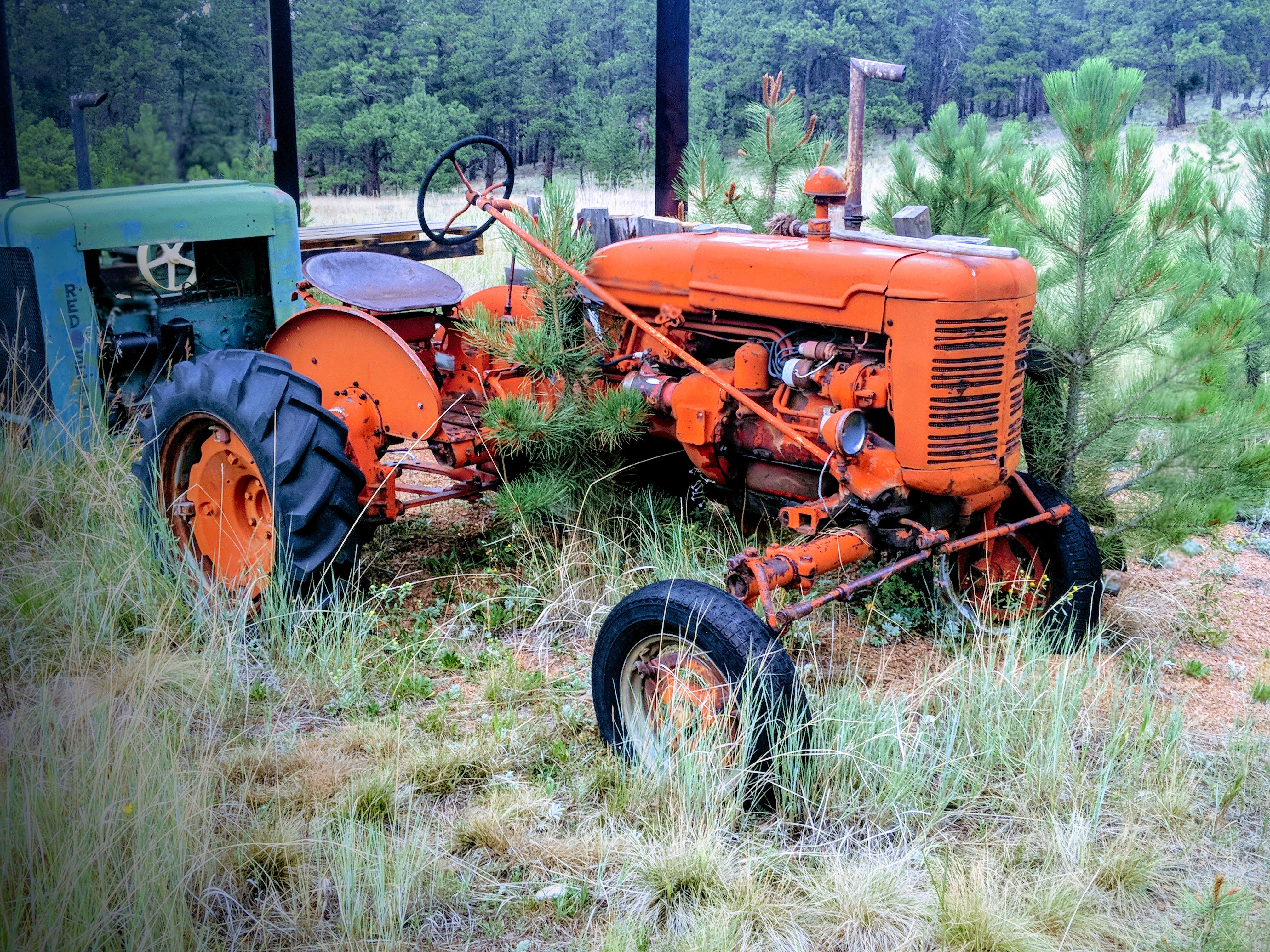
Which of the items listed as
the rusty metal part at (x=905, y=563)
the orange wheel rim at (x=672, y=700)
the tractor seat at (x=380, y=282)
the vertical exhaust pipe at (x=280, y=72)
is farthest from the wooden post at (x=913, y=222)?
the vertical exhaust pipe at (x=280, y=72)

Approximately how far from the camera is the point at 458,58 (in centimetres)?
1638

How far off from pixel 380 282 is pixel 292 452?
128 cm

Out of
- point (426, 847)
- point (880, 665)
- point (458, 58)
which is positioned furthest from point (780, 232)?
point (458, 58)

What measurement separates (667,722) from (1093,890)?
3.45 feet

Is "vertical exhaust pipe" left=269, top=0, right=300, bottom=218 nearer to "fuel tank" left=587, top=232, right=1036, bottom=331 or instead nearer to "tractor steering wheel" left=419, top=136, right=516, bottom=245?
"fuel tank" left=587, top=232, right=1036, bottom=331

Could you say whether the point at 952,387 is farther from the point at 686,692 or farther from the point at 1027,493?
the point at 686,692

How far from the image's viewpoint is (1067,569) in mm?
3582

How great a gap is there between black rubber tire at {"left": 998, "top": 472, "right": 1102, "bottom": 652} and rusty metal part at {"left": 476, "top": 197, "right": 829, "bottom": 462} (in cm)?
80

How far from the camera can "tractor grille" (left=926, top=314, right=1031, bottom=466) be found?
3.11 m

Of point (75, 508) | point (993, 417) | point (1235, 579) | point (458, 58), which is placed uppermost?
point (458, 58)

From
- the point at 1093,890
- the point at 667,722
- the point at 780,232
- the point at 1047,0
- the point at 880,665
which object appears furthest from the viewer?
the point at 1047,0

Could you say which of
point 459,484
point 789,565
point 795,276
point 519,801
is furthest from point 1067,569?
point 459,484

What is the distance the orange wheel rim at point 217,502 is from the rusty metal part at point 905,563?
6.05 feet

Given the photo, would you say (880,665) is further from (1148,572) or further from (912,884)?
(1148,572)
